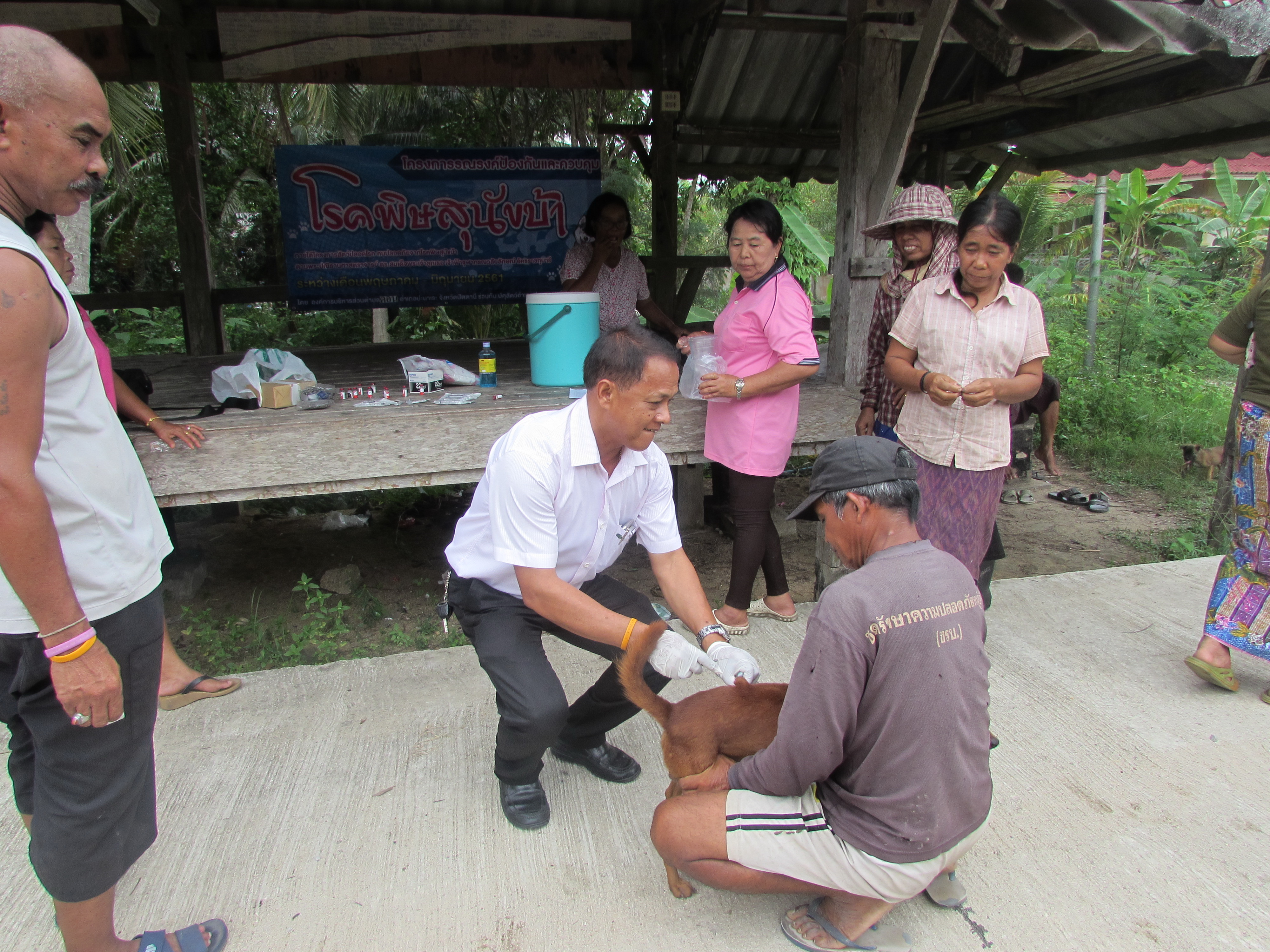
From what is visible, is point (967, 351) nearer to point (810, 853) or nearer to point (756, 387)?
point (756, 387)

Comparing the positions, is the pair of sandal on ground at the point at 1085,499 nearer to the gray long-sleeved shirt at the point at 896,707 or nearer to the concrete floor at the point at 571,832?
the concrete floor at the point at 571,832

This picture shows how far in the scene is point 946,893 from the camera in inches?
76.9

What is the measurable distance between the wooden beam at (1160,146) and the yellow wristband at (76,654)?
24.1ft

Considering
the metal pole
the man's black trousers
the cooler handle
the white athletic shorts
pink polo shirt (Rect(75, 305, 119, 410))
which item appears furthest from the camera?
the metal pole

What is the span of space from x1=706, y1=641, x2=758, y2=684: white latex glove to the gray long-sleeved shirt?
30cm

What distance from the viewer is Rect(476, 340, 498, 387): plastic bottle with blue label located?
388 cm

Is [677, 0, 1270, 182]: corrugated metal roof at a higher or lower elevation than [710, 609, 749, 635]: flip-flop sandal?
higher

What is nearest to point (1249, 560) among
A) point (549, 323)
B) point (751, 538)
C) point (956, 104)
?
point (751, 538)

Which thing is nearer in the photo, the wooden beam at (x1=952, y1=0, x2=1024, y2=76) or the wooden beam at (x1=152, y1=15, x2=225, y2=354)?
the wooden beam at (x1=952, y1=0, x2=1024, y2=76)

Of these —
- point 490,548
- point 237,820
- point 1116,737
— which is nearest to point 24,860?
point 237,820

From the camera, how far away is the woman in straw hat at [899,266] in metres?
3.07

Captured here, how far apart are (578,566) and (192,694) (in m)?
1.70

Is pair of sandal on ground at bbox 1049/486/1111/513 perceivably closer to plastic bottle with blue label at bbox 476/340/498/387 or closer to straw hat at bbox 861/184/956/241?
straw hat at bbox 861/184/956/241

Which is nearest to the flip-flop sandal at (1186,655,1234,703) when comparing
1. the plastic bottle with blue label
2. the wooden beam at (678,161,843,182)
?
the plastic bottle with blue label
